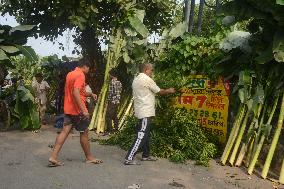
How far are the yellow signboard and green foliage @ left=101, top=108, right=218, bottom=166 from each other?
0.90ft

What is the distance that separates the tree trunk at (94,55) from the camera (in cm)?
1323

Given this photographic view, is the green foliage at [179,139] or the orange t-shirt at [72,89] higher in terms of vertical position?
the orange t-shirt at [72,89]

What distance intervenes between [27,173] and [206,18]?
21106 mm

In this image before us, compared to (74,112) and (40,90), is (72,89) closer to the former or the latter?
(74,112)

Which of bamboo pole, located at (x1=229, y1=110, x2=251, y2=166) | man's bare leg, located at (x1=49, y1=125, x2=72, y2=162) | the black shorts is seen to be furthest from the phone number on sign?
man's bare leg, located at (x1=49, y1=125, x2=72, y2=162)

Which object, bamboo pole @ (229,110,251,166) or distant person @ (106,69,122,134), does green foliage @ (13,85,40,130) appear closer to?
distant person @ (106,69,122,134)

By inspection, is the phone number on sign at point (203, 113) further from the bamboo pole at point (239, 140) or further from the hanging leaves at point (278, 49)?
the hanging leaves at point (278, 49)

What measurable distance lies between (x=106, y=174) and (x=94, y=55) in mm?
7531

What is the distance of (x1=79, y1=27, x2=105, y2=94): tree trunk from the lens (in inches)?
521

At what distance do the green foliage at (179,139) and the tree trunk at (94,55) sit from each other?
4670 millimetres

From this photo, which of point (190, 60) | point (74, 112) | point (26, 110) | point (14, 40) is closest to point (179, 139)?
point (190, 60)

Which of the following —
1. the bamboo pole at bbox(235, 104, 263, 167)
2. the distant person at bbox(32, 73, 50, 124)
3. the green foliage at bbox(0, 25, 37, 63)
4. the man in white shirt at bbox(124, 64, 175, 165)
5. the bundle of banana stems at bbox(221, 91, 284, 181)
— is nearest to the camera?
the bundle of banana stems at bbox(221, 91, 284, 181)

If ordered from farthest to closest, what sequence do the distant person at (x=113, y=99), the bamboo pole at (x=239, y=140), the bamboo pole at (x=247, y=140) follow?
1. the distant person at (x=113, y=99)
2. the bamboo pole at (x=239, y=140)
3. the bamboo pole at (x=247, y=140)

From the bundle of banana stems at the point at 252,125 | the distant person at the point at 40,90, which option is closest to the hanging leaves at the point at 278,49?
the bundle of banana stems at the point at 252,125
